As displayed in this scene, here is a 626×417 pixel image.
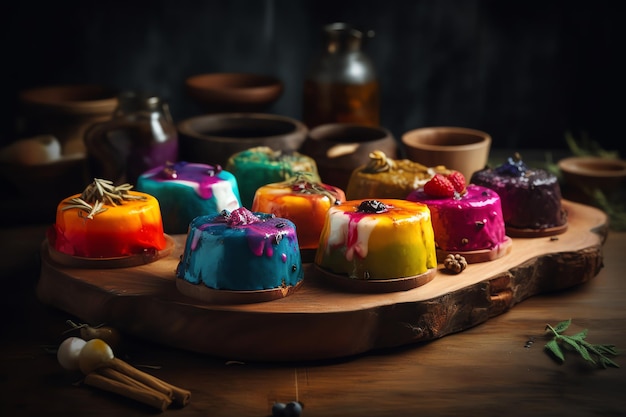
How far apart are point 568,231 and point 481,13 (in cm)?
128

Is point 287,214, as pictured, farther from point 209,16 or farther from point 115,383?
point 209,16

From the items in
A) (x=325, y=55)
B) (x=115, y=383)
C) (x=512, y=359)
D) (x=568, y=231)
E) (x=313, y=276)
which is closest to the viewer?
(x=115, y=383)

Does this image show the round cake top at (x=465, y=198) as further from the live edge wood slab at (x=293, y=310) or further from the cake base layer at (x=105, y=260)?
the cake base layer at (x=105, y=260)

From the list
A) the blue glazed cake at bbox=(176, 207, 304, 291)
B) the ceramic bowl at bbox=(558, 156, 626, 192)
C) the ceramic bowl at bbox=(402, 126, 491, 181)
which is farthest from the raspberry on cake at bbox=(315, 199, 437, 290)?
the ceramic bowl at bbox=(558, 156, 626, 192)

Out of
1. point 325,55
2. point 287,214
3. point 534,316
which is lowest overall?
point 534,316

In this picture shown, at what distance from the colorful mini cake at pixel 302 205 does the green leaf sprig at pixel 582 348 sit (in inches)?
24.2

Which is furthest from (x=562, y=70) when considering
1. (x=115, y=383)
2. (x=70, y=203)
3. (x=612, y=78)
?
(x=115, y=383)

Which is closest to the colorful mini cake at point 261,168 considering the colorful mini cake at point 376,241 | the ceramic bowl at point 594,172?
the colorful mini cake at point 376,241

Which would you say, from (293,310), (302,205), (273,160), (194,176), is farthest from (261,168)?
(293,310)

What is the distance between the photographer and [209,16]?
3.71 metres

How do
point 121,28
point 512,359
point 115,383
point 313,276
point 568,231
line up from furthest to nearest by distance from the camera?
point 121,28
point 568,231
point 313,276
point 512,359
point 115,383

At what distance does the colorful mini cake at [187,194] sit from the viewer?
8.68ft

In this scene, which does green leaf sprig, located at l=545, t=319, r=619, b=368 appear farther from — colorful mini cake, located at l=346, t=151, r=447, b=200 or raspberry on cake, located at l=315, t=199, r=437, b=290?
colorful mini cake, located at l=346, t=151, r=447, b=200

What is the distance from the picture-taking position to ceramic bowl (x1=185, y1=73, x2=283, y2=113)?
3.38 metres
